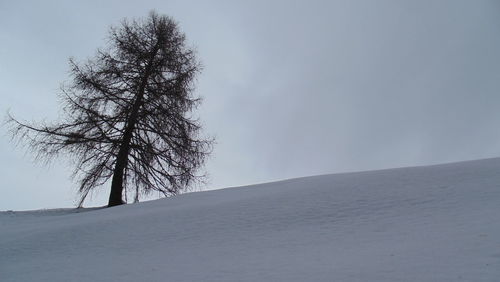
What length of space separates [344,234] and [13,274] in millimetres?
5732

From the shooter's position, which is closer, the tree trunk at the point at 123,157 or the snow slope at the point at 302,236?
the snow slope at the point at 302,236

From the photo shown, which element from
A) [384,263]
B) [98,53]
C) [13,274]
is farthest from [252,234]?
[98,53]

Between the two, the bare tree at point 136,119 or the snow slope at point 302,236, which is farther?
the bare tree at point 136,119

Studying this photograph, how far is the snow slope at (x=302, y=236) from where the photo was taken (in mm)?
5277

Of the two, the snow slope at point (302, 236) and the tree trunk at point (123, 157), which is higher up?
the tree trunk at point (123, 157)

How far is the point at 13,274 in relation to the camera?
6.82m

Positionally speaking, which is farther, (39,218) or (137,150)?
(137,150)

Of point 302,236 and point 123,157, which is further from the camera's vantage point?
point 123,157

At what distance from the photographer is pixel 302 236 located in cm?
711

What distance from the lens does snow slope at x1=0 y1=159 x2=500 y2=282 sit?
5.28 metres

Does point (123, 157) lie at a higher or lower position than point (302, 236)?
higher

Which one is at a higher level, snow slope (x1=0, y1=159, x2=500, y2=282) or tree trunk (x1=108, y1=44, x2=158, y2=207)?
tree trunk (x1=108, y1=44, x2=158, y2=207)

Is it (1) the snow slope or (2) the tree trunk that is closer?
(1) the snow slope

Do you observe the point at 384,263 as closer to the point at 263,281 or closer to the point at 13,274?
the point at 263,281
